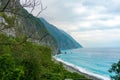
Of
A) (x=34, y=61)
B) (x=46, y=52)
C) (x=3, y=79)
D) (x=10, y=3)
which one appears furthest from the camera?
(x=46, y=52)

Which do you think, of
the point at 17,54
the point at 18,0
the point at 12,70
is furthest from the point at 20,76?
the point at 18,0

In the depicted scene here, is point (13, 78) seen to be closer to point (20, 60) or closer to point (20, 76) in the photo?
point (20, 76)

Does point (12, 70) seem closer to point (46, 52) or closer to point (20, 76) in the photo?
point (20, 76)

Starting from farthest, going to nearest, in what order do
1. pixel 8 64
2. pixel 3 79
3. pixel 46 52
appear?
pixel 46 52, pixel 8 64, pixel 3 79

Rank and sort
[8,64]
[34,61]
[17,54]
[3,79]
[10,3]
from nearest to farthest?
1. [10,3]
2. [3,79]
3. [8,64]
4. [34,61]
5. [17,54]

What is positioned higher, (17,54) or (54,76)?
(17,54)

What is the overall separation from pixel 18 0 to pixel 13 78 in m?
19.9

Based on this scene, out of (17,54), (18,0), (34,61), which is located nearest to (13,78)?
(34,61)

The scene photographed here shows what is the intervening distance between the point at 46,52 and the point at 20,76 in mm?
22661

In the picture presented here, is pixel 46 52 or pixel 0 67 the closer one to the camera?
pixel 0 67

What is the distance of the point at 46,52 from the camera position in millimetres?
48406

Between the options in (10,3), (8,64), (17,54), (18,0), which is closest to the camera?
(10,3)

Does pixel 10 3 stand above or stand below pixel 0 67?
above

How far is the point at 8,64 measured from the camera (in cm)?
2620
